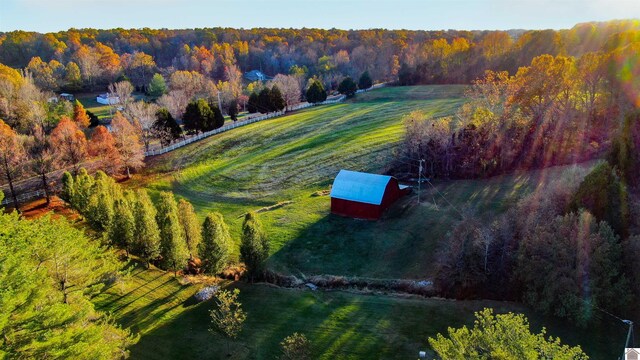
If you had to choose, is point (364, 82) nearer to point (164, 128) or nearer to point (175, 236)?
point (164, 128)

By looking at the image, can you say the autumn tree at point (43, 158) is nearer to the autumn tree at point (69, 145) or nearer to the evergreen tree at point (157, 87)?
the autumn tree at point (69, 145)

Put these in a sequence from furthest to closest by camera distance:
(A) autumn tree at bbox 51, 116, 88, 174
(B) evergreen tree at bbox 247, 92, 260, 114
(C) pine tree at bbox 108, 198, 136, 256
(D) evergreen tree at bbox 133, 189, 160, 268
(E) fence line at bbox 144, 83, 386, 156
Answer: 1. (B) evergreen tree at bbox 247, 92, 260, 114
2. (E) fence line at bbox 144, 83, 386, 156
3. (A) autumn tree at bbox 51, 116, 88, 174
4. (C) pine tree at bbox 108, 198, 136, 256
5. (D) evergreen tree at bbox 133, 189, 160, 268

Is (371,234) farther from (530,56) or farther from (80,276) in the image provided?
(530,56)

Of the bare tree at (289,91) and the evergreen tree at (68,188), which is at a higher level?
the bare tree at (289,91)

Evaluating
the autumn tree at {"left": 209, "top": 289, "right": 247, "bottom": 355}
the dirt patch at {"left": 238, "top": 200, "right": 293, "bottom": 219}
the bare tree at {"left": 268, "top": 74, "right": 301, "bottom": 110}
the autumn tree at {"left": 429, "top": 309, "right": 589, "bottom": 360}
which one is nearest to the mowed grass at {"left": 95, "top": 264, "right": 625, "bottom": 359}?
the autumn tree at {"left": 209, "top": 289, "right": 247, "bottom": 355}

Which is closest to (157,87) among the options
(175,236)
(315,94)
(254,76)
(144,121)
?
(254,76)

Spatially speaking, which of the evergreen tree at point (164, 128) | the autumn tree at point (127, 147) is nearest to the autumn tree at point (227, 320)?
the autumn tree at point (127, 147)

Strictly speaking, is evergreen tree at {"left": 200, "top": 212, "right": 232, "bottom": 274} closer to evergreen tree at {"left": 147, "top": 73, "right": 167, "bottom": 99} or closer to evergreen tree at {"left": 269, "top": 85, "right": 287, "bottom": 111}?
evergreen tree at {"left": 269, "top": 85, "right": 287, "bottom": 111}
